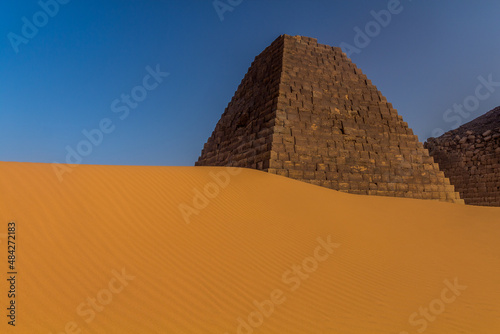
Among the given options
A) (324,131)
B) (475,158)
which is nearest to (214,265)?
(324,131)

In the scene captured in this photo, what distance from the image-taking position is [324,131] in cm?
1038

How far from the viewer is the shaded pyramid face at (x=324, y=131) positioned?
962 cm

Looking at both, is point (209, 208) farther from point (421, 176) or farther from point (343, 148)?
point (421, 176)

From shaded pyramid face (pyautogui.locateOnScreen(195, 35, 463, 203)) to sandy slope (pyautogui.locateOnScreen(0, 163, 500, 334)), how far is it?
380 centimetres

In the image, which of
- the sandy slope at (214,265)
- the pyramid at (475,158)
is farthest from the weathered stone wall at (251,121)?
the pyramid at (475,158)

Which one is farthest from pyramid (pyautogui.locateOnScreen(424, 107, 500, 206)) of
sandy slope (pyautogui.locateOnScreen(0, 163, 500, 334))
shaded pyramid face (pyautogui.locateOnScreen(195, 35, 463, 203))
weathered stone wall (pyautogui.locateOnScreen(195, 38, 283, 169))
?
weathered stone wall (pyautogui.locateOnScreen(195, 38, 283, 169))

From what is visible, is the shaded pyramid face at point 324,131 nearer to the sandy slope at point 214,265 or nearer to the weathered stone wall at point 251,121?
the weathered stone wall at point 251,121

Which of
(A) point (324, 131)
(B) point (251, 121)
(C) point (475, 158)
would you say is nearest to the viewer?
(A) point (324, 131)

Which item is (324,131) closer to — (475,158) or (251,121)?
(251,121)

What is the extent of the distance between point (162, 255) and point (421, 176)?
10.5 metres

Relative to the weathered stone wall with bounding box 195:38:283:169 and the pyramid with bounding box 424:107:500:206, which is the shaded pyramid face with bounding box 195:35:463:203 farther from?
the pyramid with bounding box 424:107:500:206

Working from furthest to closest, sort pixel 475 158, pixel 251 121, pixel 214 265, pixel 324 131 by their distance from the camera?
pixel 475 158, pixel 251 121, pixel 324 131, pixel 214 265

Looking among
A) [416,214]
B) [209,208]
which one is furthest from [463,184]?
[209,208]

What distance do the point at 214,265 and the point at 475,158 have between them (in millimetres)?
21354
